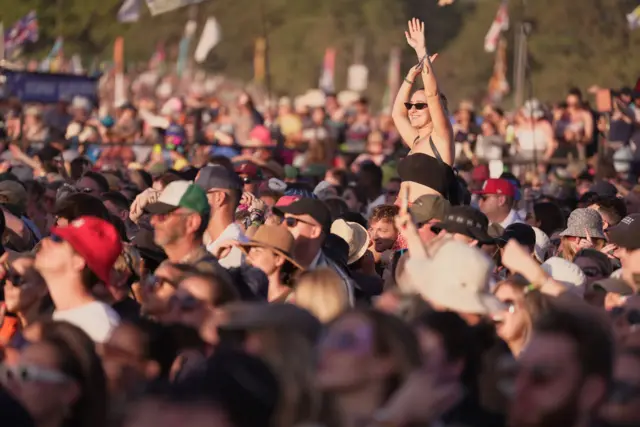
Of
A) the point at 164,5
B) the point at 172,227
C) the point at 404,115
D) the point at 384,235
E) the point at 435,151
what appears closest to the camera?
the point at 172,227

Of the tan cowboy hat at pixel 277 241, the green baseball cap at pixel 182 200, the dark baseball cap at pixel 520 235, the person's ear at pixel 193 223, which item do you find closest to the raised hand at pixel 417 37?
the dark baseball cap at pixel 520 235

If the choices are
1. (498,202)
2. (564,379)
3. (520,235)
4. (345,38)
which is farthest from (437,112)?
(345,38)

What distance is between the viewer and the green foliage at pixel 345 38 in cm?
5147

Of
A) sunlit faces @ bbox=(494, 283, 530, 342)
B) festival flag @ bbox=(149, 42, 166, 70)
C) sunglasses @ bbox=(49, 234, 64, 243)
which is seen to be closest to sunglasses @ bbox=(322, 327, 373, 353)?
sunlit faces @ bbox=(494, 283, 530, 342)

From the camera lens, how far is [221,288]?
25.5ft

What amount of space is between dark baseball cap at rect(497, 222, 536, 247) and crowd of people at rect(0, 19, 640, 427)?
0.07 feet

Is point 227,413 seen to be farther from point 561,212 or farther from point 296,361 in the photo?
point 561,212

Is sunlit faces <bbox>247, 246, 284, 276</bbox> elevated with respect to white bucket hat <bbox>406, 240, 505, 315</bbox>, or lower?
lower

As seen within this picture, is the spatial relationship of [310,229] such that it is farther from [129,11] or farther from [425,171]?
[129,11]

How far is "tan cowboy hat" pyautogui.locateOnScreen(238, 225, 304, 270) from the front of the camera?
9336 mm

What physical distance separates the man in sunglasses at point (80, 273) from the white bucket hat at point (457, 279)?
4.52ft

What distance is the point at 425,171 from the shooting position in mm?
11430

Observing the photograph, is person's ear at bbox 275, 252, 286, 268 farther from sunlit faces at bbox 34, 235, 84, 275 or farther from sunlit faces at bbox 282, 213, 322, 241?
sunlit faces at bbox 34, 235, 84, 275

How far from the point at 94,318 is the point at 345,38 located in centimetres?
6883
